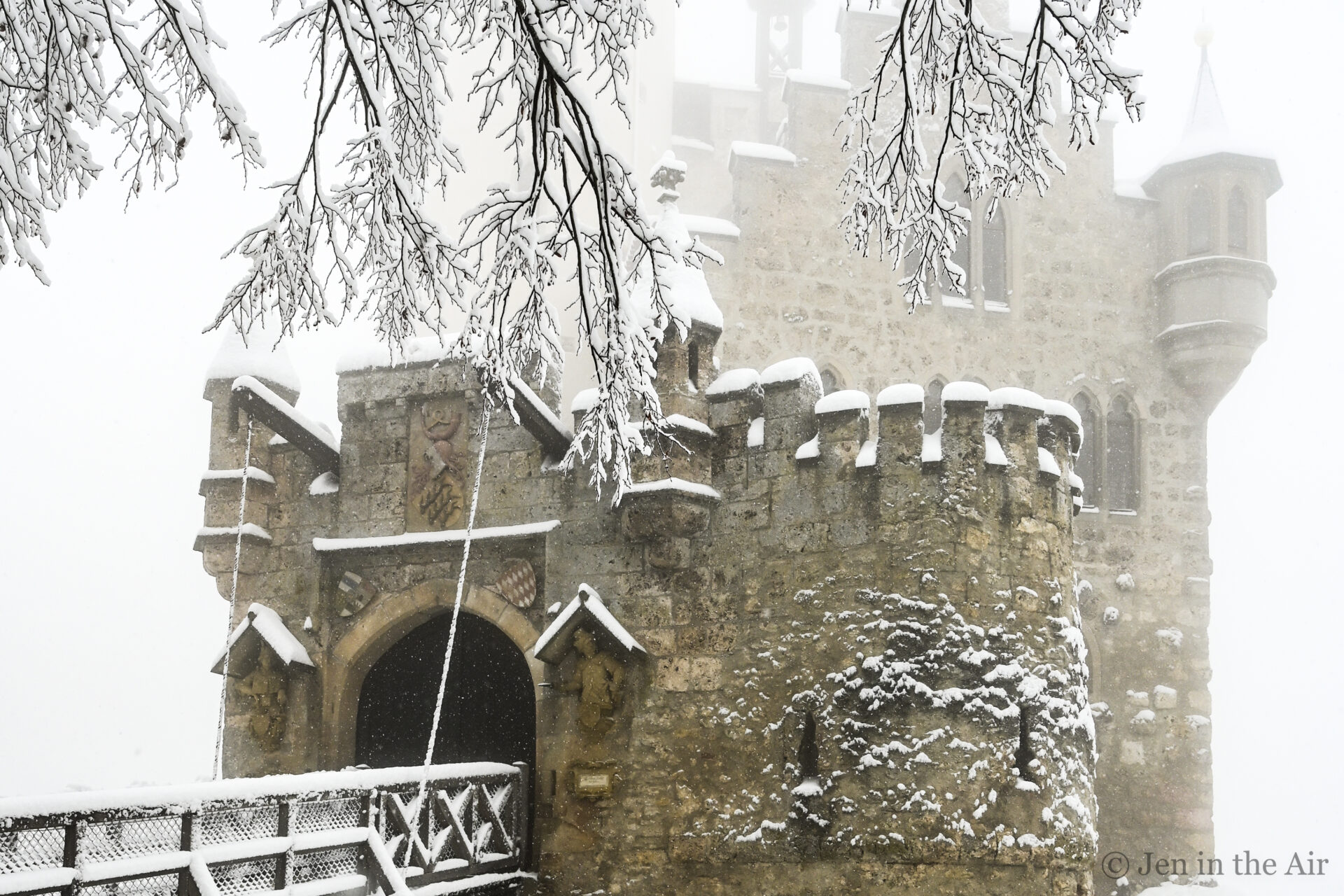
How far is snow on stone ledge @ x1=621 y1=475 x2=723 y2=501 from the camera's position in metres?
9.86

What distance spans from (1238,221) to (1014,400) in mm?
8707

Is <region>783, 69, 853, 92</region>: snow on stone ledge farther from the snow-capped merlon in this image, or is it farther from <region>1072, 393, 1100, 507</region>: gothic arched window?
the snow-capped merlon

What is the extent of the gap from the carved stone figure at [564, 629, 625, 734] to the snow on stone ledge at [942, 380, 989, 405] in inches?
127

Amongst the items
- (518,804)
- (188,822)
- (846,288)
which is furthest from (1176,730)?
(188,822)

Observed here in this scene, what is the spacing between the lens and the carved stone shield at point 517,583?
1059 cm

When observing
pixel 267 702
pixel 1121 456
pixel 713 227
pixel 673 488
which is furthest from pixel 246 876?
pixel 1121 456

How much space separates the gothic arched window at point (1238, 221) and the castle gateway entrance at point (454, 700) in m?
10.7

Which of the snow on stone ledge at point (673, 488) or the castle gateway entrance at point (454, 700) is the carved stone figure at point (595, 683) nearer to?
the snow on stone ledge at point (673, 488)

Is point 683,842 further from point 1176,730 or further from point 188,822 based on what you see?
point 1176,730

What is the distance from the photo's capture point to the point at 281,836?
7.32 m

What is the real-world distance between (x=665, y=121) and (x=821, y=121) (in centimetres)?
1301

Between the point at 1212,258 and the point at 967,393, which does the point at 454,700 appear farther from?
the point at 1212,258

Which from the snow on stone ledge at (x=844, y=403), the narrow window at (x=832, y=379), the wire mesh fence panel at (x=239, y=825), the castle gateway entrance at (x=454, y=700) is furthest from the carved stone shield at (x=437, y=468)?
the narrow window at (x=832, y=379)

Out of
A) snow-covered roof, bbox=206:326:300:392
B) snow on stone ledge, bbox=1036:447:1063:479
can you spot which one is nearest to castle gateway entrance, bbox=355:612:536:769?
snow-covered roof, bbox=206:326:300:392
